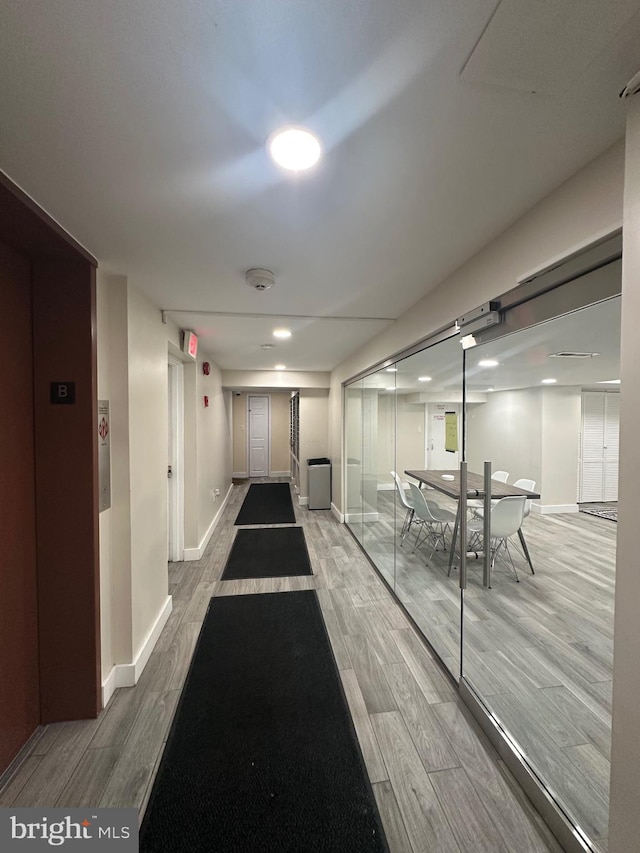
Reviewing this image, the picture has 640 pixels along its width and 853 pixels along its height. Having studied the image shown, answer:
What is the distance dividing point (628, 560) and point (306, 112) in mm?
1462

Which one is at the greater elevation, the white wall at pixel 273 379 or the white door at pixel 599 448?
the white wall at pixel 273 379

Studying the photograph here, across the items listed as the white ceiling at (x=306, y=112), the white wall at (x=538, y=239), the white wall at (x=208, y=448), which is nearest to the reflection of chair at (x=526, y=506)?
the white wall at (x=538, y=239)

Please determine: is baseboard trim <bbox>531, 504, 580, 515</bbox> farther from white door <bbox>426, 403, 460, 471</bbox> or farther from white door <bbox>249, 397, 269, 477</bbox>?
white door <bbox>249, 397, 269, 477</bbox>

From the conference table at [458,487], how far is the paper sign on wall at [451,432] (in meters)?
0.15

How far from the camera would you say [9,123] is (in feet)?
3.01

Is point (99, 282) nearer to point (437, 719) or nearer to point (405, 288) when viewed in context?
point (405, 288)

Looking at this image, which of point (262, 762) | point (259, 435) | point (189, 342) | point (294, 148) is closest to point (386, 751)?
point (262, 762)

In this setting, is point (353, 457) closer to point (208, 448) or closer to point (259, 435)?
point (208, 448)

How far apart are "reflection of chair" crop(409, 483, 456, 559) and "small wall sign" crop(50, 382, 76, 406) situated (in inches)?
94.5

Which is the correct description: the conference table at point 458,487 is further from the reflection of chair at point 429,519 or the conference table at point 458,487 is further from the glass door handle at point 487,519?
the reflection of chair at point 429,519

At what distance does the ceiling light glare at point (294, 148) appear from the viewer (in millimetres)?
950

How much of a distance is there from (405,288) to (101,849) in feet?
9.45
